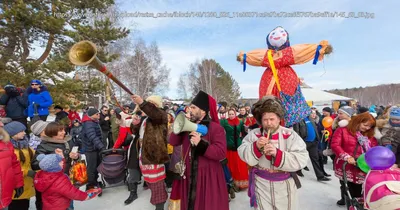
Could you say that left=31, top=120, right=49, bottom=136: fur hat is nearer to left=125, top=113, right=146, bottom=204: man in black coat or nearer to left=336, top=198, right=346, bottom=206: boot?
left=125, top=113, right=146, bottom=204: man in black coat

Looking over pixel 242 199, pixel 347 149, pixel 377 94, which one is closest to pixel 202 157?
pixel 242 199

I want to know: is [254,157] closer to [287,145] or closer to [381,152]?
[287,145]

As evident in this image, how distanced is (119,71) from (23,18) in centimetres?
1457

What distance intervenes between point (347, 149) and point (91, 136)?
445 cm

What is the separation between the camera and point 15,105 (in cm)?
552

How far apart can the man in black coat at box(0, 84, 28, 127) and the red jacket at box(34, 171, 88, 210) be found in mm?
3911

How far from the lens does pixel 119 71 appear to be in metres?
21.0

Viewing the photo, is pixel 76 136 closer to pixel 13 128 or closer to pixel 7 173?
pixel 13 128

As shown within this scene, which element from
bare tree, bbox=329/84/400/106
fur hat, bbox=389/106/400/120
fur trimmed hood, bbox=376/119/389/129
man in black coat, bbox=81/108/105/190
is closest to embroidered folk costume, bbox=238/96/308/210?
fur hat, bbox=389/106/400/120

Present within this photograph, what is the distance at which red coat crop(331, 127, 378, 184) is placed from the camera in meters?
2.92

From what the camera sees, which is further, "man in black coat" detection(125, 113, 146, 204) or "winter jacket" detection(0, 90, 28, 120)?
"winter jacket" detection(0, 90, 28, 120)

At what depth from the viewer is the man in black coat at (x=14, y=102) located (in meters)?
5.38

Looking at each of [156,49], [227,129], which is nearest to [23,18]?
[227,129]

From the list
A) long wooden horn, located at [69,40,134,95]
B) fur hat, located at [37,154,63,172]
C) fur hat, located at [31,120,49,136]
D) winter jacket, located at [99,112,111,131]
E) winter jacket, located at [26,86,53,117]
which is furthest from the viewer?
winter jacket, located at [99,112,111,131]
